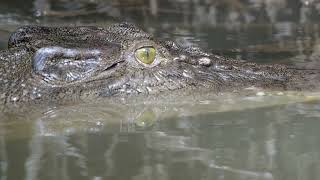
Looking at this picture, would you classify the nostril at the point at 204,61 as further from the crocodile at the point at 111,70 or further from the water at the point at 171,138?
the water at the point at 171,138

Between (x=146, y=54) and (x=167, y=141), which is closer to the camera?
(x=167, y=141)

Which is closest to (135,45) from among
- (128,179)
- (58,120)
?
(58,120)

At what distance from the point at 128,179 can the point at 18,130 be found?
0.99 meters

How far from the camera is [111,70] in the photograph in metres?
3.71

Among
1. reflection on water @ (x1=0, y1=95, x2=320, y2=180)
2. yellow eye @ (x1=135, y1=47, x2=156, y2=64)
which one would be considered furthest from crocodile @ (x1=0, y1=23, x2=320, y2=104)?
reflection on water @ (x1=0, y1=95, x2=320, y2=180)

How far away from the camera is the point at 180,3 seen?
33.1 ft

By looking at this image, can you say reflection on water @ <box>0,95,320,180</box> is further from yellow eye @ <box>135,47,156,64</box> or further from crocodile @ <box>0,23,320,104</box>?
yellow eye @ <box>135,47,156,64</box>

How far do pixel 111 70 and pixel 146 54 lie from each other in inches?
9.7

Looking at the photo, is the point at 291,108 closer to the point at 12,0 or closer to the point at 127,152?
the point at 127,152

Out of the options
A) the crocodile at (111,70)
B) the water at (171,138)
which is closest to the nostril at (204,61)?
the crocodile at (111,70)

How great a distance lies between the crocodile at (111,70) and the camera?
363cm

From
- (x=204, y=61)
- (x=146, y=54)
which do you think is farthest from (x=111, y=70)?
(x=204, y=61)

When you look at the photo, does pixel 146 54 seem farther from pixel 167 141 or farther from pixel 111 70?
pixel 167 141

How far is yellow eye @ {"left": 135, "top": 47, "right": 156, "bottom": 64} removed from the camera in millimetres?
3734
